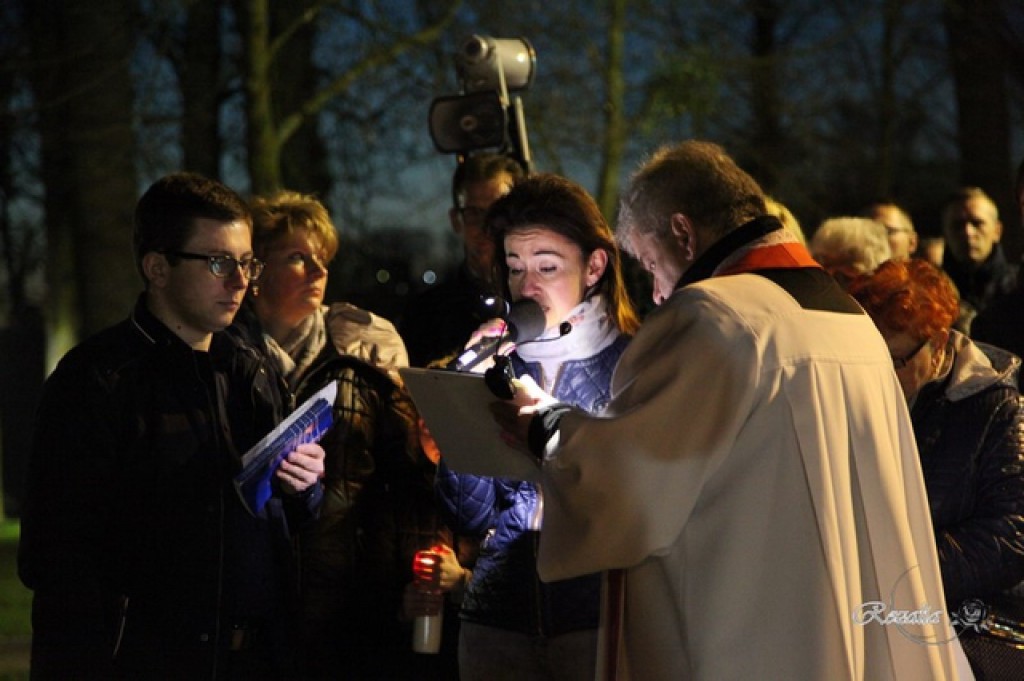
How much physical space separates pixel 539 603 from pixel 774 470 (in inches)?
41.8

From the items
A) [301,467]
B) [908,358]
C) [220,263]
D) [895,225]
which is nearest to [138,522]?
[301,467]

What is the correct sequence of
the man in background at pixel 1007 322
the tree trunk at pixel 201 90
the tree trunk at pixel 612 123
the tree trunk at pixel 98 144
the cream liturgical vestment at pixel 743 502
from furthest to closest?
1. the tree trunk at pixel 612 123
2. the tree trunk at pixel 201 90
3. the tree trunk at pixel 98 144
4. the man in background at pixel 1007 322
5. the cream liturgical vestment at pixel 743 502

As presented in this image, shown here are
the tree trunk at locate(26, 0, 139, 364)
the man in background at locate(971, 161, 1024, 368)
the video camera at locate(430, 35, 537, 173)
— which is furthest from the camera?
the tree trunk at locate(26, 0, 139, 364)

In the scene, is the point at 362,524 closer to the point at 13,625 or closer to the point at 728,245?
the point at 728,245

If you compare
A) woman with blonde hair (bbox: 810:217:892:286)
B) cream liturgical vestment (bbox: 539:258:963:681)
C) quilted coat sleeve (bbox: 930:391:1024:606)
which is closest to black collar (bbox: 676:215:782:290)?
cream liturgical vestment (bbox: 539:258:963:681)

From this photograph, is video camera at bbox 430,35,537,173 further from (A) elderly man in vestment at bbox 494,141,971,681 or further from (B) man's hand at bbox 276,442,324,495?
(A) elderly man in vestment at bbox 494,141,971,681

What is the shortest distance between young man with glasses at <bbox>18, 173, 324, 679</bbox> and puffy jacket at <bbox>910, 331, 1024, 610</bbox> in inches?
70.0

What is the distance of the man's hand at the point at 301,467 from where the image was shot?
4223mm

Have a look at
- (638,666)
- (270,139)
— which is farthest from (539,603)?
(270,139)

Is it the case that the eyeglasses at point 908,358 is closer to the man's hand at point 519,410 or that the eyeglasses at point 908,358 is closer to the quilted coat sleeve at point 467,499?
the man's hand at point 519,410

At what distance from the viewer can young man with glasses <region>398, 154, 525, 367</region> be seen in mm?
6059

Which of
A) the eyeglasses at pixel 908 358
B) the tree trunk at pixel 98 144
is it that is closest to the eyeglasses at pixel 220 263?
the eyeglasses at pixel 908 358

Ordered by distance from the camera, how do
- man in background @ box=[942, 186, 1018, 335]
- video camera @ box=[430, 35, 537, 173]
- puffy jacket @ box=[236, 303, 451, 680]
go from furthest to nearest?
1. man in background @ box=[942, 186, 1018, 335]
2. video camera @ box=[430, 35, 537, 173]
3. puffy jacket @ box=[236, 303, 451, 680]

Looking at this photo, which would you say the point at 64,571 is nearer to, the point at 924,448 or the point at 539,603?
the point at 539,603
